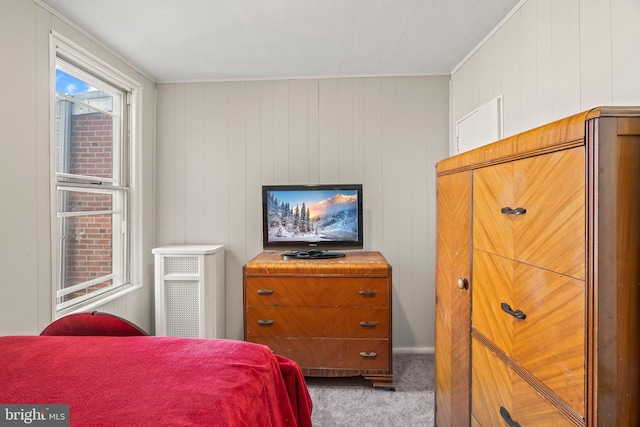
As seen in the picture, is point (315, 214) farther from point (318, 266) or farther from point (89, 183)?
point (89, 183)

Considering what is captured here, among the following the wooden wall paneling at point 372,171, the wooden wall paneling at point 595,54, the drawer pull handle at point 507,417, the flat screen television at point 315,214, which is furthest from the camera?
the wooden wall paneling at point 372,171

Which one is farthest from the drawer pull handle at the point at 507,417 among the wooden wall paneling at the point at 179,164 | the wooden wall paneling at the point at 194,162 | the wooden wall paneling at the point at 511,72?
the wooden wall paneling at the point at 179,164

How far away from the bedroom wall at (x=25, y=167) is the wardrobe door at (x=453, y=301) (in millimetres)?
2346

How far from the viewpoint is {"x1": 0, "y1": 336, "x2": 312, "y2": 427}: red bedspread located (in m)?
0.90

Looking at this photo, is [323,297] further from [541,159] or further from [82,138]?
[82,138]

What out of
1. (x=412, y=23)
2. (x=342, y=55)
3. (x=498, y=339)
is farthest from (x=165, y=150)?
(x=498, y=339)

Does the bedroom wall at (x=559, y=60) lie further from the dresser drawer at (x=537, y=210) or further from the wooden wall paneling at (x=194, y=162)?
the wooden wall paneling at (x=194, y=162)

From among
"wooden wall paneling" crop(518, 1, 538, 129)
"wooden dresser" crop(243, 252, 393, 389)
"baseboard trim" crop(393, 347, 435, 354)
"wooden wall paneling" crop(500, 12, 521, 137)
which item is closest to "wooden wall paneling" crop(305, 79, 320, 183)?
"wooden dresser" crop(243, 252, 393, 389)

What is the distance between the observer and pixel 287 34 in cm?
238

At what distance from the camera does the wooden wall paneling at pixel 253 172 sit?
3.21 m

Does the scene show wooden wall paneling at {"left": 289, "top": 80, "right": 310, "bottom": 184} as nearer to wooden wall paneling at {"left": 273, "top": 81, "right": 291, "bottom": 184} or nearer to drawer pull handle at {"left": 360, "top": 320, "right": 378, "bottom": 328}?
wooden wall paneling at {"left": 273, "top": 81, "right": 291, "bottom": 184}

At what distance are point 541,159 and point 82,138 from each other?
2942 mm

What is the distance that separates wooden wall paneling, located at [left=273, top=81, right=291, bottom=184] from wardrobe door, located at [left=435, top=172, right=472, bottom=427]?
1735mm

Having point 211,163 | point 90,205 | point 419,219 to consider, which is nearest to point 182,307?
point 90,205
